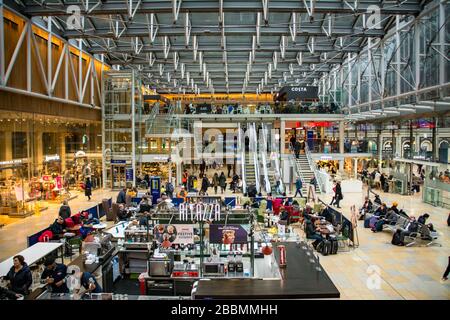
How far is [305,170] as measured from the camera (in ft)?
Answer: 91.2

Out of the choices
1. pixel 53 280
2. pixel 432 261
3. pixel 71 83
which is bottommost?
pixel 432 261

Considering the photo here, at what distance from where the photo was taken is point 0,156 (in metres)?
17.6

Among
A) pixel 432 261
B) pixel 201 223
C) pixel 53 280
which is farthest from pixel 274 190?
Result: pixel 53 280

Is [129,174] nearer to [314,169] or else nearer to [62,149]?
[62,149]

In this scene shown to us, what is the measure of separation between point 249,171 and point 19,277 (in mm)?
20764

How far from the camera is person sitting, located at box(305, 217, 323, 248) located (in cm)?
1289

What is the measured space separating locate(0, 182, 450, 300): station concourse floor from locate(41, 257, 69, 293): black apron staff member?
524 centimetres

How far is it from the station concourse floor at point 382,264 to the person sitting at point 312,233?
2.58 ft

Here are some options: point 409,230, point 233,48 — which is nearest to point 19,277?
point 409,230

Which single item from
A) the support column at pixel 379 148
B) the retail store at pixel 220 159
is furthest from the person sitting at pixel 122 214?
the support column at pixel 379 148

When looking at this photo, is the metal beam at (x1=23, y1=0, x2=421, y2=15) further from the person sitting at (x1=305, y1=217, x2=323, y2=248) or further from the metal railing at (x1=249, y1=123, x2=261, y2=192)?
the metal railing at (x1=249, y1=123, x2=261, y2=192)

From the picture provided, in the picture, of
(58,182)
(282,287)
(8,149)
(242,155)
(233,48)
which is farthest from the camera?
(242,155)
